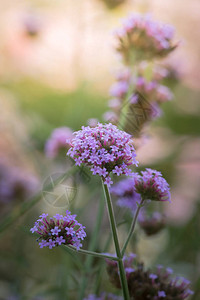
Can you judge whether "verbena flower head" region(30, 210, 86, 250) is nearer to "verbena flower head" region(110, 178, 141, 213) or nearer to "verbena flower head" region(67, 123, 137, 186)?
"verbena flower head" region(67, 123, 137, 186)

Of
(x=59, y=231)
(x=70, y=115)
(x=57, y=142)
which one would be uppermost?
(x=70, y=115)

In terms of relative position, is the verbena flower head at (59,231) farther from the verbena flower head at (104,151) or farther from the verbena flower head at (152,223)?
the verbena flower head at (152,223)

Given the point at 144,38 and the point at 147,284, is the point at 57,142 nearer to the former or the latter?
the point at 144,38

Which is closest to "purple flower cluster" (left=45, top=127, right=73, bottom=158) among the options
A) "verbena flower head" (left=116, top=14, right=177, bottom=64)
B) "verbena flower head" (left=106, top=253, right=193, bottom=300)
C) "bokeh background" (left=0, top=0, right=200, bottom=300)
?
"bokeh background" (left=0, top=0, right=200, bottom=300)

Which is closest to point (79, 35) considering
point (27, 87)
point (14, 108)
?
point (14, 108)

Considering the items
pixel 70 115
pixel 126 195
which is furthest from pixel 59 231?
pixel 70 115

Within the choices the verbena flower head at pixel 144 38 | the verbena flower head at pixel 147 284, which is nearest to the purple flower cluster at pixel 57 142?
the verbena flower head at pixel 144 38

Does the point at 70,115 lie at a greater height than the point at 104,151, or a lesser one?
greater

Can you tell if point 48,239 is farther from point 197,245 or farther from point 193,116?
point 193,116
